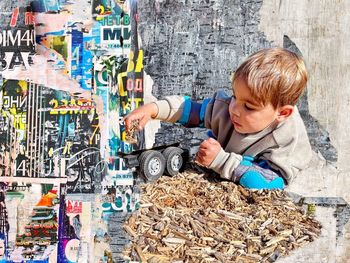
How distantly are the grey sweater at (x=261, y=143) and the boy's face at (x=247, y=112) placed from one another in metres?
0.05

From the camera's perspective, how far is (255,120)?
219 centimetres

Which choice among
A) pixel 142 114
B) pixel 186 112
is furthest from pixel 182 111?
pixel 142 114

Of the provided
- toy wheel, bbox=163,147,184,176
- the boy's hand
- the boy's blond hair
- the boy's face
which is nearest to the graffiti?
toy wheel, bbox=163,147,184,176

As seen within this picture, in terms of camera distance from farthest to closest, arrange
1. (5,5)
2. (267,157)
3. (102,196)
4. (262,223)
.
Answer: (5,5)
(102,196)
(267,157)
(262,223)

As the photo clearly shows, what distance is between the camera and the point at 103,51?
277 cm

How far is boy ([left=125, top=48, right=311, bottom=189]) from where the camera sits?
2.12m

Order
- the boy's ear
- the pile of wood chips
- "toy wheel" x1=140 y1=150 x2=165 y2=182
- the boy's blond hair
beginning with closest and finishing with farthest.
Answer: the pile of wood chips
the boy's blond hair
the boy's ear
"toy wheel" x1=140 y1=150 x2=165 y2=182

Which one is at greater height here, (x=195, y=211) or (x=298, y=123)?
(x=298, y=123)

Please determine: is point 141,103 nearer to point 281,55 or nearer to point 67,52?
point 67,52

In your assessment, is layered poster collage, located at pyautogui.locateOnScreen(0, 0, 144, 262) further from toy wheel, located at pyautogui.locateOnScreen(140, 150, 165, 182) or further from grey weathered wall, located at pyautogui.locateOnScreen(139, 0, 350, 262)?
toy wheel, located at pyautogui.locateOnScreen(140, 150, 165, 182)

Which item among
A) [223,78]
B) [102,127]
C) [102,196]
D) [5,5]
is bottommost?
[102,196]

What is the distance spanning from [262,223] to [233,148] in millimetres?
283

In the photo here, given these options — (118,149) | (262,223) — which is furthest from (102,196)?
(262,223)

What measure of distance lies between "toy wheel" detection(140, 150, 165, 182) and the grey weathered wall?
0.42 metres
